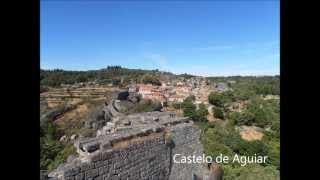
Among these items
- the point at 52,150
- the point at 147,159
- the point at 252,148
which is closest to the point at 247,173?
the point at 252,148

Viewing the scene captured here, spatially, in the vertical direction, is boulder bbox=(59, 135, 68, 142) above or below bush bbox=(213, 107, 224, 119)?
below

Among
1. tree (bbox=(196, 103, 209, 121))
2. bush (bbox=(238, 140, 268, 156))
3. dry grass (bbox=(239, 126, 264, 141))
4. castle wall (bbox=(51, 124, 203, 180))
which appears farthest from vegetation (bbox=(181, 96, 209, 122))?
castle wall (bbox=(51, 124, 203, 180))

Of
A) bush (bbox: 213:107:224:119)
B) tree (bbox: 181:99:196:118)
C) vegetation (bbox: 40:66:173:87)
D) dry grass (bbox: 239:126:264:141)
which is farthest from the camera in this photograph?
vegetation (bbox: 40:66:173:87)

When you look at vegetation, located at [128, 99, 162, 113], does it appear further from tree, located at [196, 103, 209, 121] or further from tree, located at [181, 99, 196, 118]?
tree, located at [196, 103, 209, 121]

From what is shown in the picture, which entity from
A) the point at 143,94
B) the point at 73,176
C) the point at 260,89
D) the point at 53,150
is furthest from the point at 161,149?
the point at 260,89

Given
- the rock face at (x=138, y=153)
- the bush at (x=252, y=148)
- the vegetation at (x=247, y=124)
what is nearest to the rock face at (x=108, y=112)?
the vegetation at (x=247, y=124)

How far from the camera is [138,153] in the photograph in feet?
15.5

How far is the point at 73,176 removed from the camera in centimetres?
360

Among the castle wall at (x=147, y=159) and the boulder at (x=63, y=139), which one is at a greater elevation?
the castle wall at (x=147, y=159)

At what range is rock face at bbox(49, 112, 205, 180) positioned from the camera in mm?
3836

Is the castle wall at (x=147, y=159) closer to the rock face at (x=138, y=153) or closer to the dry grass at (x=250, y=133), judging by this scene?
the rock face at (x=138, y=153)

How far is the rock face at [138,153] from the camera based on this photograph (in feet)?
12.6

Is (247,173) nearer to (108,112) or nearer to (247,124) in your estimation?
(108,112)
